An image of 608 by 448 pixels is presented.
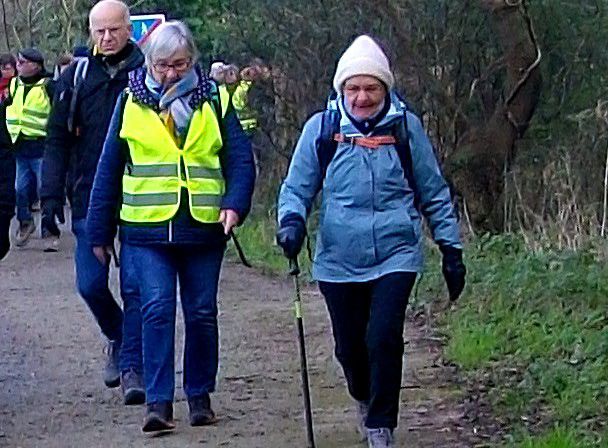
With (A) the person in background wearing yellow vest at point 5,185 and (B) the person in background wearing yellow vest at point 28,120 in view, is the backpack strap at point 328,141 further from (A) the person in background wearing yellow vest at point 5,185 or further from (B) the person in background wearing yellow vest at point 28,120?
(B) the person in background wearing yellow vest at point 28,120

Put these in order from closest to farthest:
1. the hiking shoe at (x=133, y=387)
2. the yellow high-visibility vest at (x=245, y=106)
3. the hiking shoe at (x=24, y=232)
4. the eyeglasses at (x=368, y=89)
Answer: the eyeglasses at (x=368, y=89) → the hiking shoe at (x=133, y=387) → the hiking shoe at (x=24, y=232) → the yellow high-visibility vest at (x=245, y=106)

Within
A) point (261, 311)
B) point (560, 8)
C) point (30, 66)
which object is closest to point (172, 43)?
point (261, 311)

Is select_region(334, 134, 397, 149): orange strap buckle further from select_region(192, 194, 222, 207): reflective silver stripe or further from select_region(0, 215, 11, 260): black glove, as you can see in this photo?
select_region(0, 215, 11, 260): black glove

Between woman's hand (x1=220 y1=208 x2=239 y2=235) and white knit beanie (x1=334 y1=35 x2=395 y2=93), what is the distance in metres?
0.86

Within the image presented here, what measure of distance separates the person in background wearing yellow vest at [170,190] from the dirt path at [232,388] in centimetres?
45

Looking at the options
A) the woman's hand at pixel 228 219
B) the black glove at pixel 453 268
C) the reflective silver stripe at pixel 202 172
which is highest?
the reflective silver stripe at pixel 202 172

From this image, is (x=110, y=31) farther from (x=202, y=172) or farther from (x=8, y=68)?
(x=8, y=68)

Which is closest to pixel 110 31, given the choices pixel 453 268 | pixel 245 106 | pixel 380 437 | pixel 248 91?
pixel 453 268

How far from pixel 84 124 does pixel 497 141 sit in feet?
25.5

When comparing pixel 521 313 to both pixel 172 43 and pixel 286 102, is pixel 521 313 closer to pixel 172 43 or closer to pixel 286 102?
pixel 172 43

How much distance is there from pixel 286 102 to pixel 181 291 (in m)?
10.5

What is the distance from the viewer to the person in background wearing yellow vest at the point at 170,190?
7918 mm

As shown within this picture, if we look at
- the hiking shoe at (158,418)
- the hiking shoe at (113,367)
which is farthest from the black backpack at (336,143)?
the hiking shoe at (113,367)

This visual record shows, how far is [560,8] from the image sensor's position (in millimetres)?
15539
